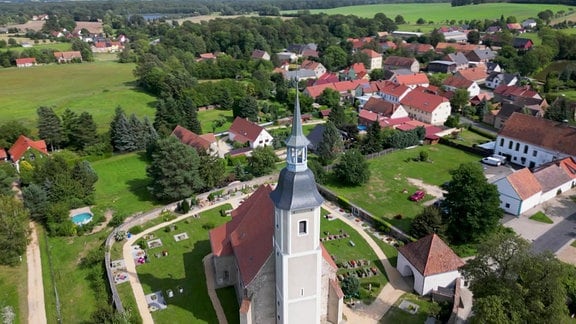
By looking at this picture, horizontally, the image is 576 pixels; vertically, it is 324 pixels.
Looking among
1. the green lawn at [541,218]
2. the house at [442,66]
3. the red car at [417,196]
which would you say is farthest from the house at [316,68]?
the green lawn at [541,218]

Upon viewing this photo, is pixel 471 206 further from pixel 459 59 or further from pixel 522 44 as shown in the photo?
pixel 522 44

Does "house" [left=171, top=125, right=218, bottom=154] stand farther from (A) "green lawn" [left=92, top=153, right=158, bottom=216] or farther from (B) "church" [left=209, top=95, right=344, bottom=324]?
(B) "church" [left=209, top=95, right=344, bottom=324]

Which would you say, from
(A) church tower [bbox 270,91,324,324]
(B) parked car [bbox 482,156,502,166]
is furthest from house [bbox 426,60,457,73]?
(A) church tower [bbox 270,91,324,324]

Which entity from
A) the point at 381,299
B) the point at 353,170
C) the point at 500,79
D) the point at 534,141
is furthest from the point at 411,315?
the point at 500,79

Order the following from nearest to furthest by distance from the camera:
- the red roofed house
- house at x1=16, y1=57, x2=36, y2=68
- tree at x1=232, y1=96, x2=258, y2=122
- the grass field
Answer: the red roofed house, tree at x1=232, y1=96, x2=258, y2=122, the grass field, house at x1=16, y1=57, x2=36, y2=68

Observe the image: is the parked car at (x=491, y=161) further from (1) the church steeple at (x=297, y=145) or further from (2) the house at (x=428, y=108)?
(1) the church steeple at (x=297, y=145)

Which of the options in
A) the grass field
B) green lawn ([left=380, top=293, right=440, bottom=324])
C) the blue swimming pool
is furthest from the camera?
the grass field

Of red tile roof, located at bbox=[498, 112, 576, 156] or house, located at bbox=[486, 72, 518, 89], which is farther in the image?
house, located at bbox=[486, 72, 518, 89]
